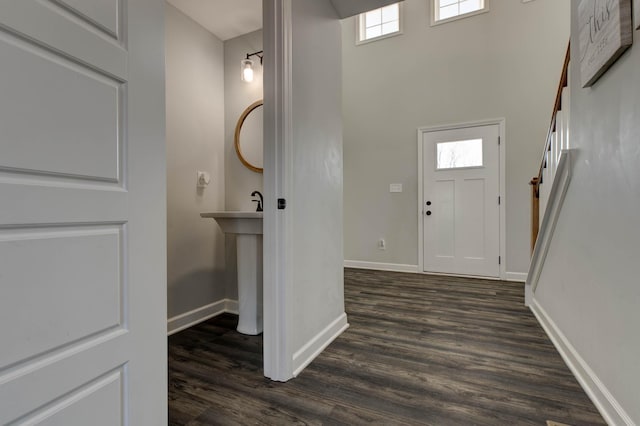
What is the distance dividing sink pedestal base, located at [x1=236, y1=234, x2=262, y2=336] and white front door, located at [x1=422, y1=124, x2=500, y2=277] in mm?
2814

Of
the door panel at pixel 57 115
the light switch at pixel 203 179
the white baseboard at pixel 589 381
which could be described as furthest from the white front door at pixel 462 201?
the door panel at pixel 57 115

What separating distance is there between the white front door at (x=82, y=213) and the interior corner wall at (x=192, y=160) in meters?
1.52

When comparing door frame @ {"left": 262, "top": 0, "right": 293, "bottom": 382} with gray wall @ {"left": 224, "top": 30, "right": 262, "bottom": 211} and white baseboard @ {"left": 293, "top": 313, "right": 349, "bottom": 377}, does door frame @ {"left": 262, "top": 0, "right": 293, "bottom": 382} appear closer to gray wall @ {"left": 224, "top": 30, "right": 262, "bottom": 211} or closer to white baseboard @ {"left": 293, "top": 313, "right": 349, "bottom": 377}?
white baseboard @ {"left": 293, "top": 313, "right": 349, "bottom": 377}

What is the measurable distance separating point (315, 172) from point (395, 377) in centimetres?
125

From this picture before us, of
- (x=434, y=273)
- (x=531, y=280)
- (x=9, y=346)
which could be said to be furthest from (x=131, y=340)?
(x=434, y=273)

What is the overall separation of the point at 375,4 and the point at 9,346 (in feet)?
8.09

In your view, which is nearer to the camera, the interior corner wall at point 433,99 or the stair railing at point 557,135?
the stair railing at point 557,135

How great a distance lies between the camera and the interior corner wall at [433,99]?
3719mm

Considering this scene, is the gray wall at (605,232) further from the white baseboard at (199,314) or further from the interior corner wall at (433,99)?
the white baseboard at (199,314)

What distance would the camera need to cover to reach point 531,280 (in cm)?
271

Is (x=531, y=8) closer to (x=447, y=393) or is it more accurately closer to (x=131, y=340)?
(x=447, y=393)

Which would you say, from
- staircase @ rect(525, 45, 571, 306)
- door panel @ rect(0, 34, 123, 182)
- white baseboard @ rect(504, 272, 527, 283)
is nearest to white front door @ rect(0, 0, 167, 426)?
door panel @ rect(0, 34, 123, 182)

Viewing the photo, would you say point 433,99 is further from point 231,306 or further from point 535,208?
point 231,306

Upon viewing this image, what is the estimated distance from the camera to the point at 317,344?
1907 millimetres
